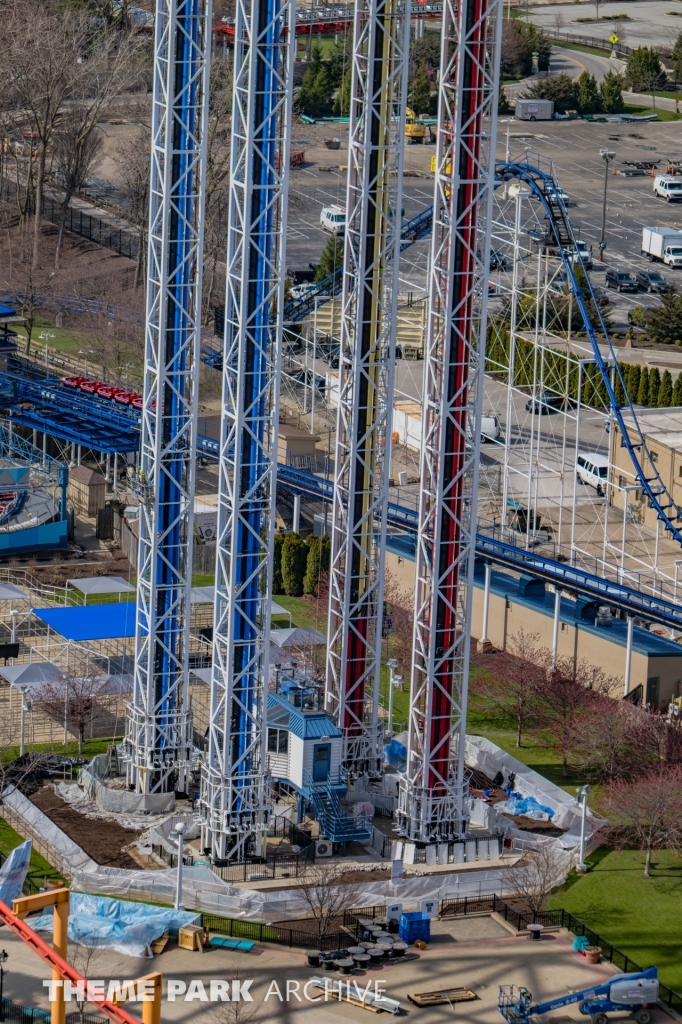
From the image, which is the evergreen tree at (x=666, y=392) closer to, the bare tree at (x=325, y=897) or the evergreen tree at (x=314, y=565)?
the evergreen tree at (x=314, y=565)

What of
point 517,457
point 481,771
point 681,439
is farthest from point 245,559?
point 517,457

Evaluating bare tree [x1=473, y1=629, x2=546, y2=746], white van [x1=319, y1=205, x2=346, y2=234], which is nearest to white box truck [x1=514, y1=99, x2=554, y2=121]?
white van [x1=319, y1=205, x2=346, y2=234]

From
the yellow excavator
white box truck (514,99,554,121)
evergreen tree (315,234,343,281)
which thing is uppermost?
white box truck (514,99,554,121)

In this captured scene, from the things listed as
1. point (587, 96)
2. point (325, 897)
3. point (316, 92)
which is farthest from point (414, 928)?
point (587, 96)

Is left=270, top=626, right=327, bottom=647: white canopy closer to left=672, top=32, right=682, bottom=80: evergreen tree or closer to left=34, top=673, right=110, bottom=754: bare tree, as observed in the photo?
left=34, top=673, right=110, bottom=754: bare tree

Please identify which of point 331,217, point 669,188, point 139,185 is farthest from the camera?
point 669,188

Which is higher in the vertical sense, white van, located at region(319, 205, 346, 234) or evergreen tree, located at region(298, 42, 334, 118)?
evergreen tree, located at region(298, 42, 334, 118)

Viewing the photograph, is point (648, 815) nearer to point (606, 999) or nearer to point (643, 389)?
point (606, 999)
